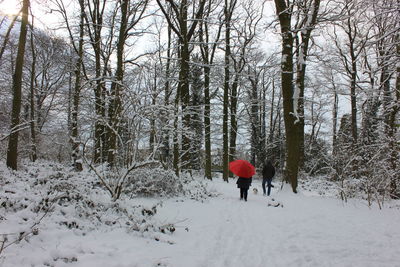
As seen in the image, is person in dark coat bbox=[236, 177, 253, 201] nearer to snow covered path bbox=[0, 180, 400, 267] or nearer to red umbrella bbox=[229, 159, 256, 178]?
red umbrella bbox=[229, 159, 256, 178]

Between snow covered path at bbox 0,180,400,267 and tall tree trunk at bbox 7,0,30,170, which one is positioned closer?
snow covered path at bbox 0,180,400,267

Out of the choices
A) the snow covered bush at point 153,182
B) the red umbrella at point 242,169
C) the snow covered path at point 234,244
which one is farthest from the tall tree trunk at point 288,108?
the snow covered bush at point 153,182

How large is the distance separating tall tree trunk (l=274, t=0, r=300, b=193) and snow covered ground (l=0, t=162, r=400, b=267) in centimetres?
447

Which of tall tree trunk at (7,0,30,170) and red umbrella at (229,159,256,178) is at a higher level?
tall tree trunk at (7,0,30,170)

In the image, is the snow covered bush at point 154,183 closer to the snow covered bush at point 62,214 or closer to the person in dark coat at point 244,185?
the snow covered bush at point 62,214

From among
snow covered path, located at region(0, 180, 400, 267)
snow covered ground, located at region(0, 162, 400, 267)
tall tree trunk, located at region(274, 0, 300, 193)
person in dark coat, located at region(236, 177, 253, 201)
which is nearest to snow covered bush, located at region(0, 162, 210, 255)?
snow covered ground, located at region(0, 162, 400, 267)

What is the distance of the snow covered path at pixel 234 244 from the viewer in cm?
349

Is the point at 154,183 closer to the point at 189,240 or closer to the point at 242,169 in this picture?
the point at 242,169

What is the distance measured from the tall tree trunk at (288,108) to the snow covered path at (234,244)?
422 centimetres

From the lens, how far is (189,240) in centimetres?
479

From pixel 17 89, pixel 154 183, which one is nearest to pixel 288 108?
pixel 154 183

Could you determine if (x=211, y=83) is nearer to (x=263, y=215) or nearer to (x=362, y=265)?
(x=263, y=215)

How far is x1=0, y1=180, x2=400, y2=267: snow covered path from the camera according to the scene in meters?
3.49

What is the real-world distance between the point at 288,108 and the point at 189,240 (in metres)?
8.13
